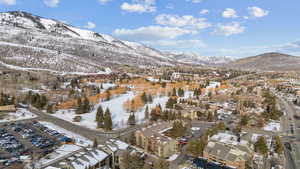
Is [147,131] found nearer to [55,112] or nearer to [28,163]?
[28,163]

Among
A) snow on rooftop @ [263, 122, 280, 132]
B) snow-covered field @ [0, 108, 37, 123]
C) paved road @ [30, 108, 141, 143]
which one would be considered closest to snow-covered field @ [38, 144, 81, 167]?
paved road @ [30, 108, 141, 143]

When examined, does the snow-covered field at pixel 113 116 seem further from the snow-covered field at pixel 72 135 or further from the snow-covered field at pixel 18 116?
the snow-covered field at pixel 18 116

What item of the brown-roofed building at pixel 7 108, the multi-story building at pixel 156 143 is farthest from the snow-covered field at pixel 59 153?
the brown-roofed building at pixel 7 108

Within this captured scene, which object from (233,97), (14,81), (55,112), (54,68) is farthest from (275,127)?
(54,68)

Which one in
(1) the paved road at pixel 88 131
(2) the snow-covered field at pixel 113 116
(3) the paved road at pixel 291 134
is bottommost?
(3) the paved road at pixel 291 134

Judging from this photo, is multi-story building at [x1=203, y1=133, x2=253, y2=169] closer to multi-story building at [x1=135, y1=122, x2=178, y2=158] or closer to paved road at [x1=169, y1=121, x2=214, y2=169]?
paved road at [x1=169, y1=121, x2=214, y2=169]

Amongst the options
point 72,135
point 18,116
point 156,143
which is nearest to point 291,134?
point 156,143
